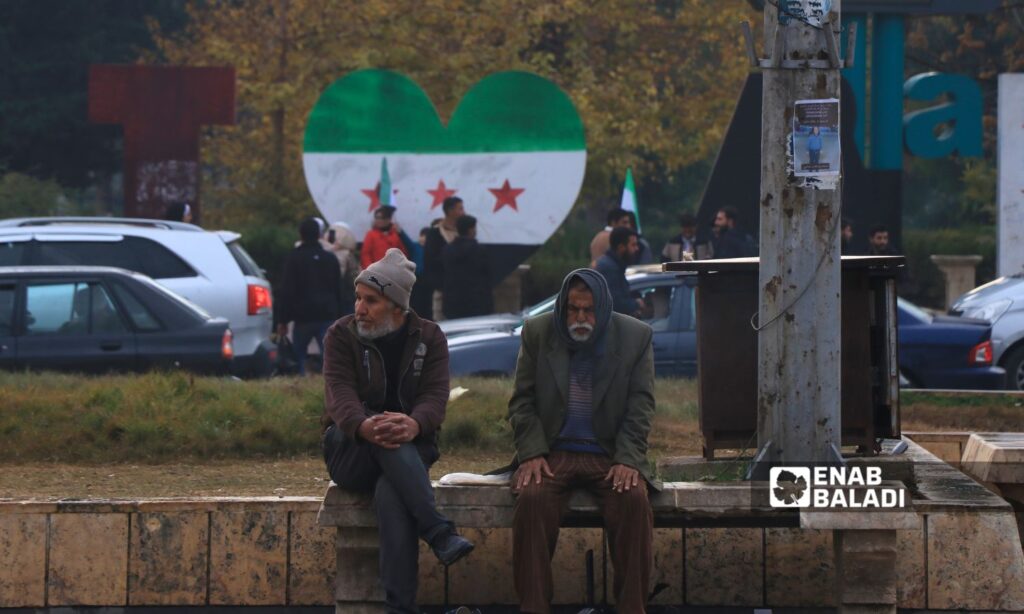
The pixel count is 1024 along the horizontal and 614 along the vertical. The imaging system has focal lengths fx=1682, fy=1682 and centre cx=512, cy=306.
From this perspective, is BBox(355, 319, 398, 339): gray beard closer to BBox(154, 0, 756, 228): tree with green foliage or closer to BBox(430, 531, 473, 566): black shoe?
BBox(430, 531, 473, 566): black shoe

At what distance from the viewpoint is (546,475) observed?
21.8 feet

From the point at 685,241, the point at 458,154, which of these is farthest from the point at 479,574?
the point at 458,154

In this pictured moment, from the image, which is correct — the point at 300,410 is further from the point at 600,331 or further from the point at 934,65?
the point at 934,65

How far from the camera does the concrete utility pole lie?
271 inches

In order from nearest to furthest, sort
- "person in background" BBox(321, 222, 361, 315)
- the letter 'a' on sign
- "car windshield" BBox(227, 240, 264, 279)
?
"car windshield" BBox(227, 240, 264, 279) < "person in background" BBox(321, 222, 361, 315) < the letter 'a' on sign

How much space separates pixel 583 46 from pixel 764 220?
2547cm

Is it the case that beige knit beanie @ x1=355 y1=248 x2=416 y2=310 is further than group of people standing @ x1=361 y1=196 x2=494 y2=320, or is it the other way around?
group of people standing @ x1=361 y1=196 x2=494 y2=320

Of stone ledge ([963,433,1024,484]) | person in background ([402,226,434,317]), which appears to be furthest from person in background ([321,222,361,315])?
stone ledge ([963,433,1024,484])

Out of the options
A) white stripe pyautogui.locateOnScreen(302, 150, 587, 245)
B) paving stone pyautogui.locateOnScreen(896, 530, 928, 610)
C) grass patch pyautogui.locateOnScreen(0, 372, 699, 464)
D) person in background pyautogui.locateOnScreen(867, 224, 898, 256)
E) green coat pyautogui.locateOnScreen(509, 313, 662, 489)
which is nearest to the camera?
green coat pyautogui.locateOnScreen(509, 313, 662, 489)

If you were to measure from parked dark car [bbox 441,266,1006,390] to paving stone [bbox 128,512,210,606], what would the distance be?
6.05 meters

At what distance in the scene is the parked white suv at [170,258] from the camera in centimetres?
1572

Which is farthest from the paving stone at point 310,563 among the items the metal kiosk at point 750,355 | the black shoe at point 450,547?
the metal kiosk at point 750,355

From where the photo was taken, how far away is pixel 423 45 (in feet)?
93.9

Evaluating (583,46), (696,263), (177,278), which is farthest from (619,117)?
(696,263)
